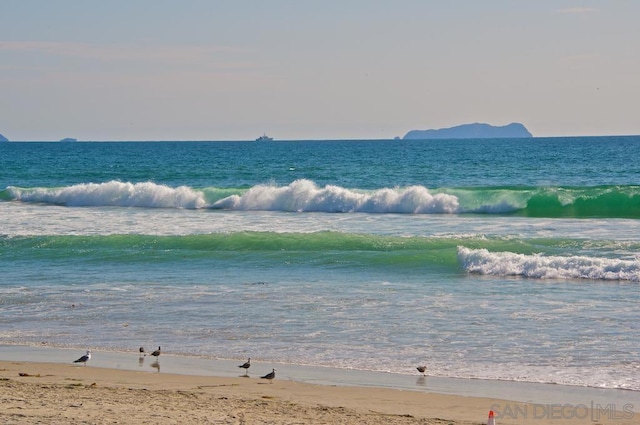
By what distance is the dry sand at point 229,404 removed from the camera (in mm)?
7886

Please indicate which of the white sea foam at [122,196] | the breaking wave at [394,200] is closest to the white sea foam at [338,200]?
the breaking wave at [394,200]

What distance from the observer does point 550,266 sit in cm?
1777

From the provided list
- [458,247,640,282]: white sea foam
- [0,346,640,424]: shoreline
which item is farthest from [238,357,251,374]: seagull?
[458,247,640,282]: white sea foam

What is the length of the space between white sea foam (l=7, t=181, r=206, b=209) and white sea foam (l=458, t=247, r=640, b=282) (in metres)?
21.0

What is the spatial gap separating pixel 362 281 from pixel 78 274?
231 inches

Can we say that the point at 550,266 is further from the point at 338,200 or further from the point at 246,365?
the point at 338,200

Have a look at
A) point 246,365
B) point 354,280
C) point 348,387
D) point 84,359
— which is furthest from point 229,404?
point 354,280

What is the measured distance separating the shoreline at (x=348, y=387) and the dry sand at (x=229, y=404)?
0.01 meters

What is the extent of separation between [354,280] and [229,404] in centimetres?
885

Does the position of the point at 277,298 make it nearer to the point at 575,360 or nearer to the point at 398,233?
the point at 575,360

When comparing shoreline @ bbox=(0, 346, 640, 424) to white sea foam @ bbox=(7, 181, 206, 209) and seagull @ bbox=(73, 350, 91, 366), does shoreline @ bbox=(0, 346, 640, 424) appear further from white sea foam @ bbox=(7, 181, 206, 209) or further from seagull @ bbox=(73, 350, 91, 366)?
white sea foam @ bbox=(7, 181, 206, 209)

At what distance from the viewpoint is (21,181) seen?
52.4 m

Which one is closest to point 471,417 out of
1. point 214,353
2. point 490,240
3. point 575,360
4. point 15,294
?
Answer: point 575,360

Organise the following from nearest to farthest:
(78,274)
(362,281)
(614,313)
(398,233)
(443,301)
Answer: (614,313) < (443,301) < (362,281) < (78,274) < (398,233)
